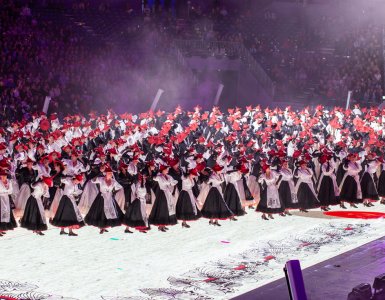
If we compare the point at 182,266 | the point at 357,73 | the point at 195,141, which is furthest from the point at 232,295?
the point at 357,73

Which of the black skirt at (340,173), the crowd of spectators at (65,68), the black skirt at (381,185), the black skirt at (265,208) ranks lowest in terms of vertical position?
the black skirt at (265,208)

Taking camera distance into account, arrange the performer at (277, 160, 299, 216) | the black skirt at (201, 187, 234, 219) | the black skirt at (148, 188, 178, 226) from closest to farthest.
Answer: the black skirt at (148, 188, 178, 226)
the black skirt at (201, 187, 234, 219)
the performer at (277, 160, 299, 216)

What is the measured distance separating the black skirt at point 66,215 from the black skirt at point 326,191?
590 cm

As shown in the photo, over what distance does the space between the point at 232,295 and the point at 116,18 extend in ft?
84.5

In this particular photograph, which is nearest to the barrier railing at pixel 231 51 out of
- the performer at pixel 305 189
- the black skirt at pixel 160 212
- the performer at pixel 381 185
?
A: the performer at pixel 381 185

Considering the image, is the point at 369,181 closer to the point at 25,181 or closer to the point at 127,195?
the point at 127,195

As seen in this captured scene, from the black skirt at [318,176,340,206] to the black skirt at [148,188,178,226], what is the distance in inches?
164

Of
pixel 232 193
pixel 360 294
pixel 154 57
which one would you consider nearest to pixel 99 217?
pixel 232 193

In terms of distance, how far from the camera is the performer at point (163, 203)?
14102 mm

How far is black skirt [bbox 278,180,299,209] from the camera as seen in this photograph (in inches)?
627

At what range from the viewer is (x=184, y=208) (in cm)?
1453

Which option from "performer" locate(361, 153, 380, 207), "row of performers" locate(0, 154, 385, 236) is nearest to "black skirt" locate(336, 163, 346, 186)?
"row of performers" locate(0, 154, 385, 236)

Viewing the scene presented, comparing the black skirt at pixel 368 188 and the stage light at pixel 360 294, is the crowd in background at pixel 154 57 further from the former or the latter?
the stage light at pixel 360 294

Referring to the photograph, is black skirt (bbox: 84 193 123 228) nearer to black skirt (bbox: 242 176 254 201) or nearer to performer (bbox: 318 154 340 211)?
black skirt (bbox: 242 176 254 201)
